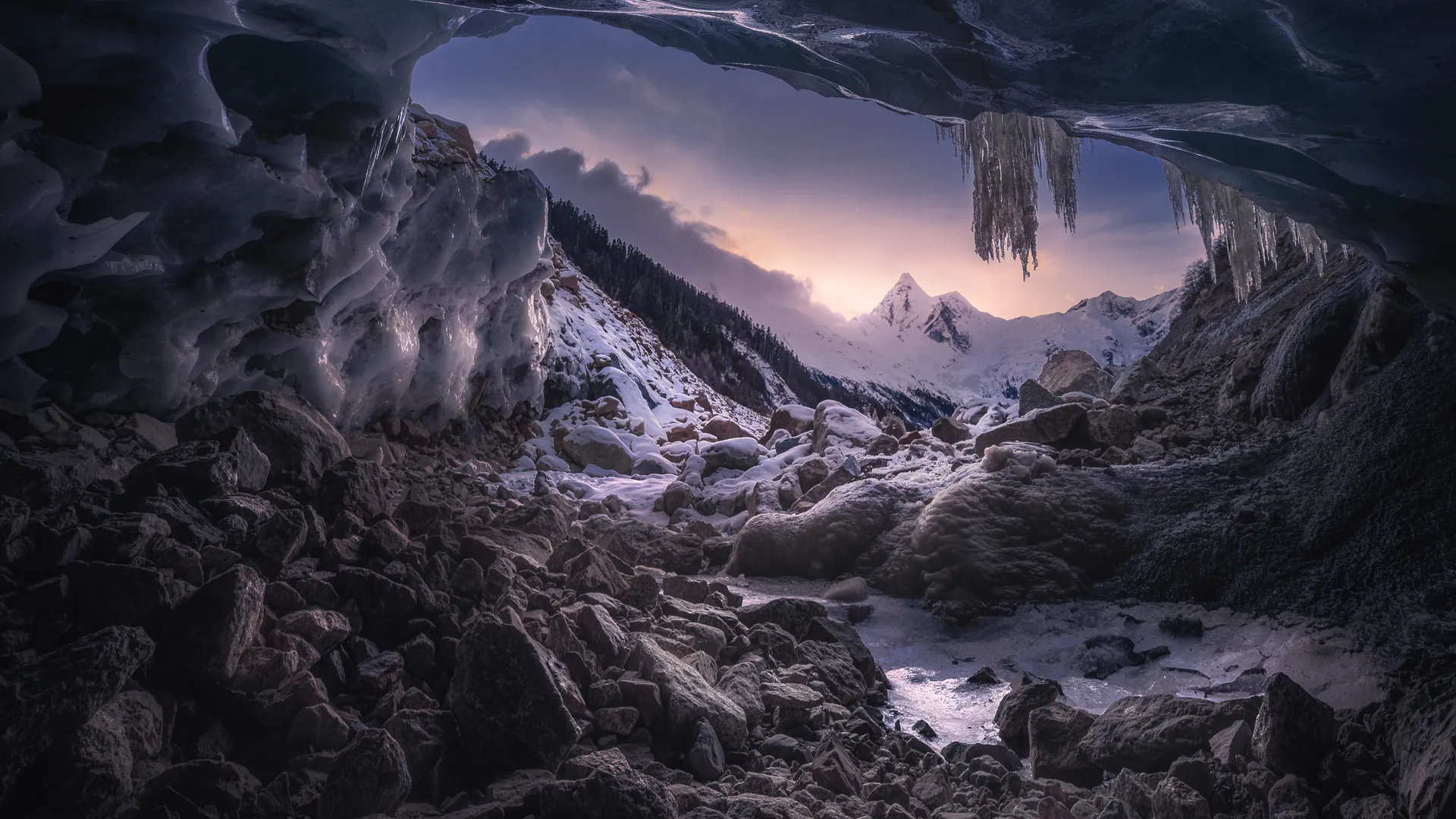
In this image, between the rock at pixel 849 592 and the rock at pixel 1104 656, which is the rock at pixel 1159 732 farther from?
the rock at pixel 849 592

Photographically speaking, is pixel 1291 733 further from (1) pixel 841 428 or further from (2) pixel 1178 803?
(1) pixel 841 428

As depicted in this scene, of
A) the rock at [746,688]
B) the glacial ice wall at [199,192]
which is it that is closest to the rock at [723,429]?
the glacial ice wall at [199,192]

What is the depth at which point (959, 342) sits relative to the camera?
162 m

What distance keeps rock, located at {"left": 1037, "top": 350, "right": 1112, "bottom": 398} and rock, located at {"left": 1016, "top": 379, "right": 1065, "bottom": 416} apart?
2.07 meters

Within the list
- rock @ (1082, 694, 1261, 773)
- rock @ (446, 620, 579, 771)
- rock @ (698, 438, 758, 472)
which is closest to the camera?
rock @ (446, 620, 579, 771)

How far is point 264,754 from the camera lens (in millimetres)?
2025

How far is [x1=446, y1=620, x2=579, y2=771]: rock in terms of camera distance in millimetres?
2201

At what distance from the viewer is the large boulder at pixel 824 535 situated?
20.9 ft

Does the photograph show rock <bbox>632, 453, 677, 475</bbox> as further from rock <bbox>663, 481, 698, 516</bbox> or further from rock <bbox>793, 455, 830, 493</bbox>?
rock <bbox>793, 455, 830, 493</bbox>

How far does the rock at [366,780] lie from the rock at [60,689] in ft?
2.10

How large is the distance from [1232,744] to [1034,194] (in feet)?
14.5

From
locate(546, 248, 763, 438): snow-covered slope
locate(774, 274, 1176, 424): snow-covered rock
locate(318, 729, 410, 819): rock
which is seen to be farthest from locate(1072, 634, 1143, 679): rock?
locate(774, 274, 1176, 424): snow-covered rock

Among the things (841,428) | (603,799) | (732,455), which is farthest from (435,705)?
(841,428)

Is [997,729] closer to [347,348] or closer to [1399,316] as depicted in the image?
[1399,316]
